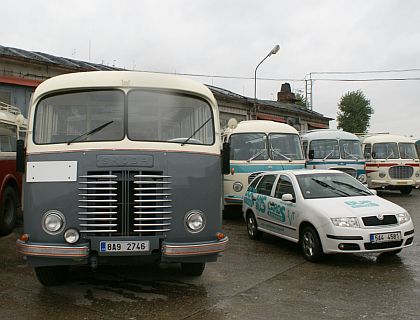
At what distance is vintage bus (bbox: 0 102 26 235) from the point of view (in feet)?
31.8

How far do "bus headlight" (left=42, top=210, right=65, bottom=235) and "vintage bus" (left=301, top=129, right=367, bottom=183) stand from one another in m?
11.9

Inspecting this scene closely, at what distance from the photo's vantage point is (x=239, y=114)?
89.4ft

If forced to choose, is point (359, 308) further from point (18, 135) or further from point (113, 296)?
point (18, 135)

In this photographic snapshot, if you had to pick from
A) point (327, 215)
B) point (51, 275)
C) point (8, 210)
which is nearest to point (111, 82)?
point (51, 275)

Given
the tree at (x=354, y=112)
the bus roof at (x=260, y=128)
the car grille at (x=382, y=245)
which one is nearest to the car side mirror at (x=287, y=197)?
the car grille at (x=382, y=245)

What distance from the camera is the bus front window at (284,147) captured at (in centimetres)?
1269

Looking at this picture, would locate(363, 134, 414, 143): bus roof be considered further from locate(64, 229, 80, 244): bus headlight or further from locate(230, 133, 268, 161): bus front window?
locate(64, 229, 80, 244): bus headlight

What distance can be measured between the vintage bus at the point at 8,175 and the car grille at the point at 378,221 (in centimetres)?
707

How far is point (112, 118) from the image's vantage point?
5.55 meters

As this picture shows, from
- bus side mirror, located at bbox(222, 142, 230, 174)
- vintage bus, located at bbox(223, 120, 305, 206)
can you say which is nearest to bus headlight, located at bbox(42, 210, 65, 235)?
bus side mirror, located at bbox(222, 142, 230, 174)

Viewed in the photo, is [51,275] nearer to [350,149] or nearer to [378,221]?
[378,221]

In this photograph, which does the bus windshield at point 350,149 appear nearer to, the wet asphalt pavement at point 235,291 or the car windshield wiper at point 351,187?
the car windshield wiper at point 351,187

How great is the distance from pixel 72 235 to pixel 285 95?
36.8 m

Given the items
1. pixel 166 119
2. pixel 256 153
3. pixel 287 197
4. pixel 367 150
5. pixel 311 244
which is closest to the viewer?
pixel 166 119
